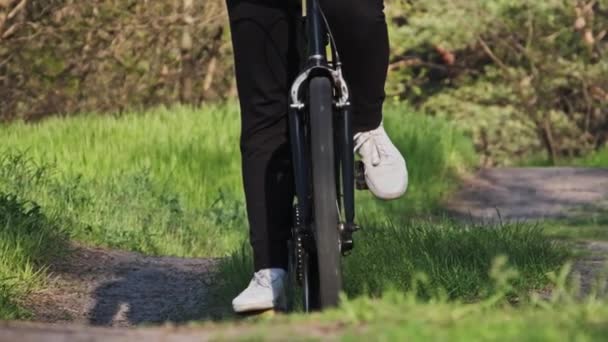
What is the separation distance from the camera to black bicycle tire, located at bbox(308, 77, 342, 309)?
3512 mm

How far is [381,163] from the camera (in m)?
3.98

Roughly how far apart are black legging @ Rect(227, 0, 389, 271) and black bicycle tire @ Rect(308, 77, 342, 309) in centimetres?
25

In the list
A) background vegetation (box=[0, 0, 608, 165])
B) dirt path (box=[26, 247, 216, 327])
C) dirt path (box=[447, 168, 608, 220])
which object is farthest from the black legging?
background vegetation (box=[0, 0, 608, 165])

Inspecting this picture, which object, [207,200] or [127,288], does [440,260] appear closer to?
[127,288]

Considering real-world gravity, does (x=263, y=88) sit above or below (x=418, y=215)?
above

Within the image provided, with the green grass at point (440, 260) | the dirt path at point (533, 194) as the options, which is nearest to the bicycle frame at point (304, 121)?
the green grass at point (440, 260)

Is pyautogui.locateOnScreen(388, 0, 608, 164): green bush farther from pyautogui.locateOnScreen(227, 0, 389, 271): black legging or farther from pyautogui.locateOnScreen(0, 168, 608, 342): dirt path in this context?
pyautogui.locateOnScreen(227, 0, 389, 271): black legging

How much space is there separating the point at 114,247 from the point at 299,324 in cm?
397

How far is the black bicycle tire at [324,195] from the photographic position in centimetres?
351

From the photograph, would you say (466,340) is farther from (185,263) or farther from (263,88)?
(185,263)

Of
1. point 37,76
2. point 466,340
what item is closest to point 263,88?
point 466,340

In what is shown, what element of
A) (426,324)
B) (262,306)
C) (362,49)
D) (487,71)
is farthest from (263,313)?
(487,71)

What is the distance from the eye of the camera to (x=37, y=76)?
12438mm

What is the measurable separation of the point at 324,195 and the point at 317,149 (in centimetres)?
12
